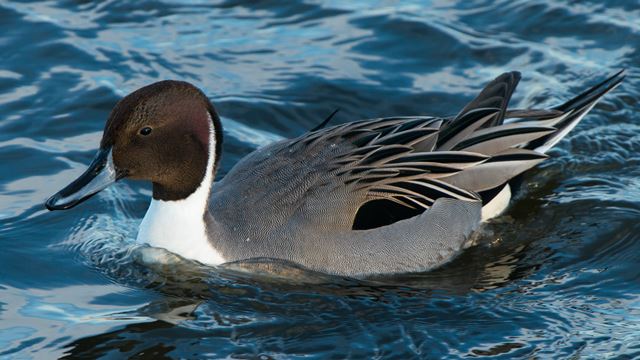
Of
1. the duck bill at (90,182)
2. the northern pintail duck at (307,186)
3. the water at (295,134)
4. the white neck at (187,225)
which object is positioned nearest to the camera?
the water at (295,134)

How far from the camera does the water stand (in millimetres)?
6055

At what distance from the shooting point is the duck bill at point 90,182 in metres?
6.36

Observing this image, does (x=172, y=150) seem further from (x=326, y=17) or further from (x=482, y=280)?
(x=326, y=17)

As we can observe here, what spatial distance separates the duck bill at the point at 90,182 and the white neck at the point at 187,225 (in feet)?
1.26

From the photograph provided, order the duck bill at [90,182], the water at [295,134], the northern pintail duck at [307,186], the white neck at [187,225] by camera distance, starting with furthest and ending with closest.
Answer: the white neck at [187,225] → the northern pintail duck at [307,186] → the duck bill at [90,182] → the water at [295,134]

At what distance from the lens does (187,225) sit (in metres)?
6.70

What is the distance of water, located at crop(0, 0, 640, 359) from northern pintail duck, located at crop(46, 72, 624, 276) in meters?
0.16

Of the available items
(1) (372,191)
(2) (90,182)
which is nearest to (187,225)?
(2) (90,182)

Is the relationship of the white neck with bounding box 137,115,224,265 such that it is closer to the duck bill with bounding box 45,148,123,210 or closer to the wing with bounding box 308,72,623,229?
the duck bill with bounding box 45,148,123,210

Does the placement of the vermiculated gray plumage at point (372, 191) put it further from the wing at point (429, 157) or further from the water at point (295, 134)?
the water at point (295, 134)

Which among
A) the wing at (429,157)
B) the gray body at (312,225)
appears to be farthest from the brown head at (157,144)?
the wing at (429,157)

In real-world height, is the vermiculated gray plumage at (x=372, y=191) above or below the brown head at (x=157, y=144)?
below

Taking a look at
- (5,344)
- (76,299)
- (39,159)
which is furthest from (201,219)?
(39,159)

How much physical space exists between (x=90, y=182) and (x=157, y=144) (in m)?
0.43
